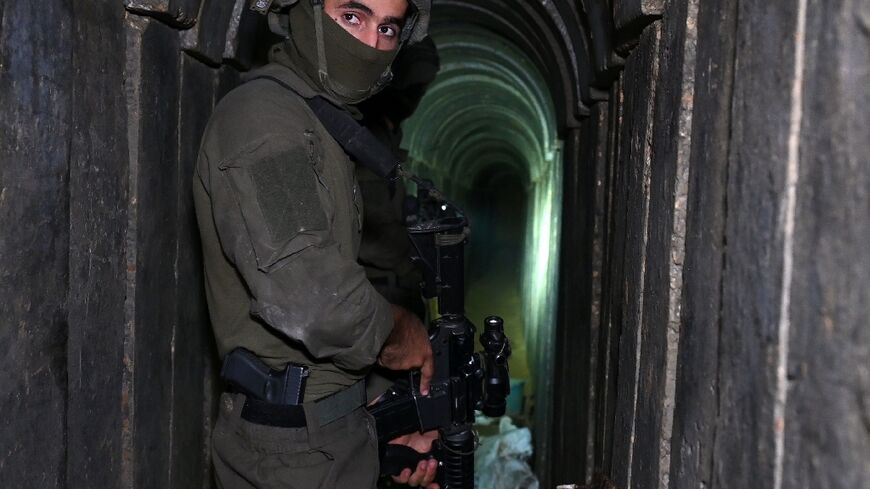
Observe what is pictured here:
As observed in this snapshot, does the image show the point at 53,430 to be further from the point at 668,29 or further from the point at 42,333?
the point at 668,29

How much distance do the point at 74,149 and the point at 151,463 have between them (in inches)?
45.1

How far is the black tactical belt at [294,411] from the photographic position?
2307 mm

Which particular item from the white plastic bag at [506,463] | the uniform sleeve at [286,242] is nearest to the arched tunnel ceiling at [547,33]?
the uniform sleeve at [286,242]

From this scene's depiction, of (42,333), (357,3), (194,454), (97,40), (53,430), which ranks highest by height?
(357,3)

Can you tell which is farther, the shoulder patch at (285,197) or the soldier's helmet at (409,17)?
the soldier's helmet at (409,17)

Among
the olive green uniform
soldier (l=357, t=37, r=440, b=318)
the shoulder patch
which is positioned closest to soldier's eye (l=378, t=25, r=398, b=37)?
the olive green uniform

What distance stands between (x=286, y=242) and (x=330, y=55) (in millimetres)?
712

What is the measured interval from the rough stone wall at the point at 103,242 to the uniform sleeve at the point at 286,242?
1.24ft

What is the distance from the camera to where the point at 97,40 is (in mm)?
2135

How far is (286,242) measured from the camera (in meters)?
2.07

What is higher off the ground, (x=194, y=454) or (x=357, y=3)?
(x=357, y=3)

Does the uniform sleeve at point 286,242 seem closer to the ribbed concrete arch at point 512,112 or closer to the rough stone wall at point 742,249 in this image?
the rough stone wall at point 742,249

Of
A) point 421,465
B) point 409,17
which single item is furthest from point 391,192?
point 421,465

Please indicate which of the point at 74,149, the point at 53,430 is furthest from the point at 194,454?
the point at 74,149
